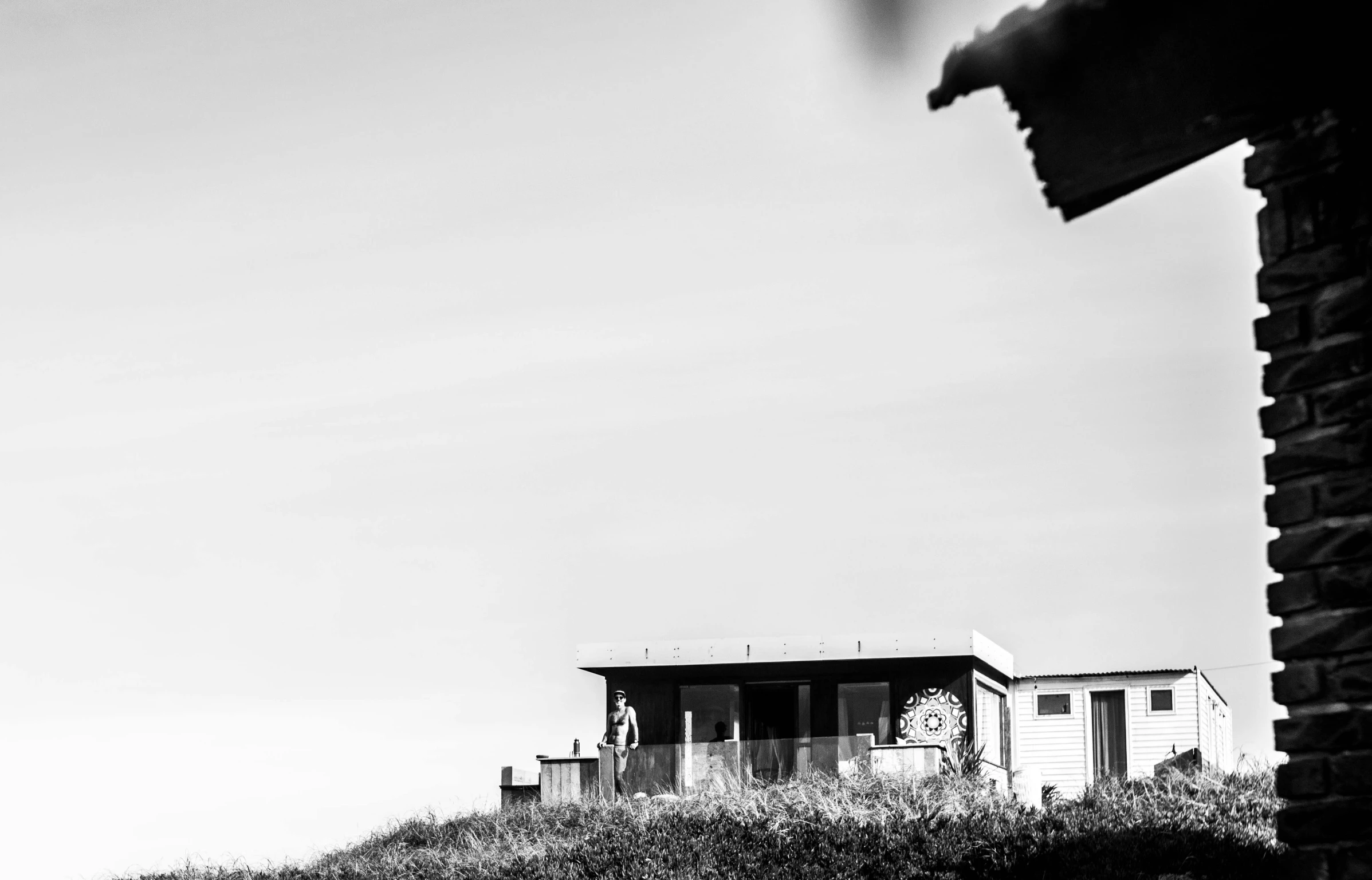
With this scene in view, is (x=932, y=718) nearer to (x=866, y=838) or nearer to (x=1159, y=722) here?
(x=1159, y=722)

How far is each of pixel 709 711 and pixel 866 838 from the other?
899cm

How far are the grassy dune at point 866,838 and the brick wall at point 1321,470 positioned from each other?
46.9 ft

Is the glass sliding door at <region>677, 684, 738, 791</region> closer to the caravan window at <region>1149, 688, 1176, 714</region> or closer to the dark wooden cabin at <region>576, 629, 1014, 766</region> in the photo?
the dark wooden cabin at <region>576, 629, 1014, 766</region>

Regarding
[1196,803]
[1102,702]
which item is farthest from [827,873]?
[1102,702]

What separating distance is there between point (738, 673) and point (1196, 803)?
32.1 ft

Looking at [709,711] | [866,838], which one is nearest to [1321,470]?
[866,838]

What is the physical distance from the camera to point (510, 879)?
2119 centimetres

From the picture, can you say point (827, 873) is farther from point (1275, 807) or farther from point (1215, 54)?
point (1215, 54)

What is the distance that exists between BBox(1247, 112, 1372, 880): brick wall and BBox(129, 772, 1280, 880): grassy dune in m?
14.3

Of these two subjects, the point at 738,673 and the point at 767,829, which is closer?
the point at 767,829

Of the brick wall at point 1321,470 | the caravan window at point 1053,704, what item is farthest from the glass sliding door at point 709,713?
the brick wall at point 1321,470

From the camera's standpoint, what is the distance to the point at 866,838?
20922 millimetres

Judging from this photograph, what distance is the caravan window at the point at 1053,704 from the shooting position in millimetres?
34188

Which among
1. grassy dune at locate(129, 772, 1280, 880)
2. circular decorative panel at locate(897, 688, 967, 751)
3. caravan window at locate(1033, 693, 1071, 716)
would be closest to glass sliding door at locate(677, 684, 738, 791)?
circular decorative panel at locate(897, 688, 967, 751)
